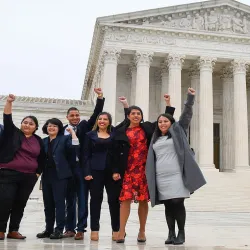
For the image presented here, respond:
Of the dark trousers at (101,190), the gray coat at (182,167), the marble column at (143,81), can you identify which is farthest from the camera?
the marble column at (143,81)

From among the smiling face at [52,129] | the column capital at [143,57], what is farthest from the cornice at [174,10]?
the smiling face at [52,129]

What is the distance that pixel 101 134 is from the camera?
21.7 feet

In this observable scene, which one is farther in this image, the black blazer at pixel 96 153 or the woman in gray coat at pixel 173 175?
A: the black blazer at pixel 96 153

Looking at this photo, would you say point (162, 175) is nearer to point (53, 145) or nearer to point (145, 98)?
point (53, 145)

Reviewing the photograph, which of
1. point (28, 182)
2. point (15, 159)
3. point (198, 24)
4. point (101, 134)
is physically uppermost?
point (198, 24)

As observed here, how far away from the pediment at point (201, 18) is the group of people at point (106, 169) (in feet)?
77.8

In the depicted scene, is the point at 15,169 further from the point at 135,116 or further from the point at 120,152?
the point at 135,116

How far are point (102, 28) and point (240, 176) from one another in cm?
1550

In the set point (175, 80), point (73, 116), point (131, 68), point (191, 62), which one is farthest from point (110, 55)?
point (73, 116)

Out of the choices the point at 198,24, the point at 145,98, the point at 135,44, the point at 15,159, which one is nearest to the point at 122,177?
the point at 15,159

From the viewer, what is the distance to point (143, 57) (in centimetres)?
2870

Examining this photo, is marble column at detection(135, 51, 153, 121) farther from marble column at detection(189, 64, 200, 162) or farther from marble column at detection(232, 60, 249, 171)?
marble column at detection(232, 60, 249, 171)

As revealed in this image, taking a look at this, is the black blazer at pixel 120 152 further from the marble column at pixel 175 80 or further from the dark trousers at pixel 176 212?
the marble column at pixel 175 80

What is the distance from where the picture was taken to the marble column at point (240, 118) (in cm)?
2838
